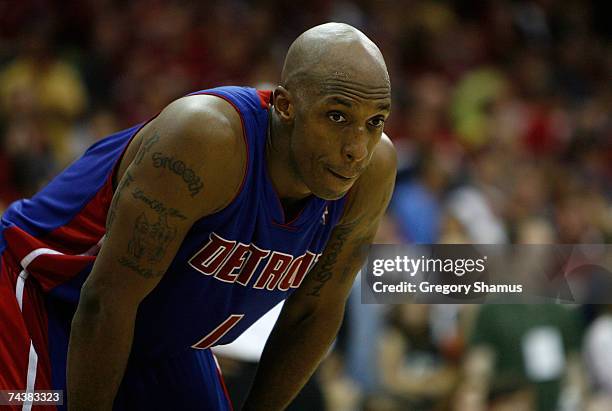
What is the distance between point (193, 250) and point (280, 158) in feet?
1.16

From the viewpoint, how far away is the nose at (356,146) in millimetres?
2660

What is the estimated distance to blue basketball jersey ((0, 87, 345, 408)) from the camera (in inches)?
109

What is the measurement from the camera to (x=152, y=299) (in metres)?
2.86

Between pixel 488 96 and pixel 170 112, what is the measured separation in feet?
22.7

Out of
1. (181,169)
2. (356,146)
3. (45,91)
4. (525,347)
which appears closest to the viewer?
(181,169)

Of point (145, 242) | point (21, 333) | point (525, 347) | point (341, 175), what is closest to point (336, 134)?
point (341, 175)

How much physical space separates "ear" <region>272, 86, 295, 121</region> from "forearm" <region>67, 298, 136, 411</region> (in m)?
0.67

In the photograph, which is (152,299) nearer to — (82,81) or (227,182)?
(227,182)

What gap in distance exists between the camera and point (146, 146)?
2625 millimetres

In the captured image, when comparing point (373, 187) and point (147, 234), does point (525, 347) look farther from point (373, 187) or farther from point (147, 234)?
point (147, 234)

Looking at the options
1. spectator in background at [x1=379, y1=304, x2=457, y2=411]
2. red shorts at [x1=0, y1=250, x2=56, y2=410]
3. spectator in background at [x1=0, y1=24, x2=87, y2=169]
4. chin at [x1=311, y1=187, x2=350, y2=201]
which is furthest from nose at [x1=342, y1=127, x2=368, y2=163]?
spectator in background at [x1=0, y1=24, x2=87, y2=169]

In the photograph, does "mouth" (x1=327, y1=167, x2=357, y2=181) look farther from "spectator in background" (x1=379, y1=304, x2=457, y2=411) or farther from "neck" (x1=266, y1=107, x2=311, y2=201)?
"spectator in background" (x1=379, y1=304, x2=457, y2=411)

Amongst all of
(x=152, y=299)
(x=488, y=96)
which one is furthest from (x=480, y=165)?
(x=152, y=299)

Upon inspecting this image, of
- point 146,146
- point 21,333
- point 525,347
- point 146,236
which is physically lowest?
point 21,333
